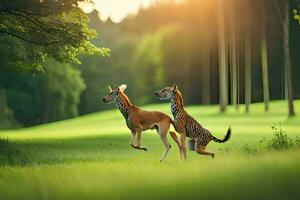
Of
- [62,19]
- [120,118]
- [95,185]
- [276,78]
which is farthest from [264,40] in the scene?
[95,185]

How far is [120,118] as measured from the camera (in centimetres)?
3200

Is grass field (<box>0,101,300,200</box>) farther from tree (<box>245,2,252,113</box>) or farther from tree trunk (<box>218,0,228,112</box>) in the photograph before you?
tree (<box>245,2,252,113</box>)

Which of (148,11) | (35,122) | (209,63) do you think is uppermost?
(148,11)

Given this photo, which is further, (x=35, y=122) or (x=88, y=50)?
(x=35, y=122)

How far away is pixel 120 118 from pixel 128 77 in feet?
24.1

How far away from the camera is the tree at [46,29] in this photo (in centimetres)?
1716

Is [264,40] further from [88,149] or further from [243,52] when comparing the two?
[88,149]

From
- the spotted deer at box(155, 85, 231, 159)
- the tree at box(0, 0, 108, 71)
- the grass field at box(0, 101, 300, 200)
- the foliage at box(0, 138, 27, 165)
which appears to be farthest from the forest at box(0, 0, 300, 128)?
the grass field at box(0, 101, 300, 200)

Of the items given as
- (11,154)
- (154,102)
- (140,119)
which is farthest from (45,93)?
(140,119)

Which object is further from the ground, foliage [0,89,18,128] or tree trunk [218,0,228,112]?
tree trunk [218,0,228,112]

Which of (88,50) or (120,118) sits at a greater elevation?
(88,50)

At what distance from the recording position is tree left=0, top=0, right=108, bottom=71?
17.2 m

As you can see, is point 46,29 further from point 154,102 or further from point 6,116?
point 6,116

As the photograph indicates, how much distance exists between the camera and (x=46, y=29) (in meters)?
17.6
